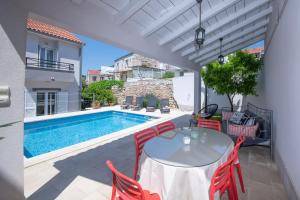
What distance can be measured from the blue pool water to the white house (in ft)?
8.87

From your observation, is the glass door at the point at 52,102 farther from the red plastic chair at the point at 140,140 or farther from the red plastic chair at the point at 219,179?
the red plastic chair at the point at 219,179

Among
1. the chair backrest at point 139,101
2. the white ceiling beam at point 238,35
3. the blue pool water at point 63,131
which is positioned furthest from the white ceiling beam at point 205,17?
the chair backrest at point 139,101

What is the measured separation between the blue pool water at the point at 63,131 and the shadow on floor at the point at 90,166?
230 cm

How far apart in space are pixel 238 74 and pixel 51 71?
38.2 ft

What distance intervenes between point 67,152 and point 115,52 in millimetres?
36985

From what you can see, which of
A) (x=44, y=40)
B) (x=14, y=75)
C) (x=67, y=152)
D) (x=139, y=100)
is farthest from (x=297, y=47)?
(x=44, y=40)

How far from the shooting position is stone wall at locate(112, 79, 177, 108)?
1451 cm

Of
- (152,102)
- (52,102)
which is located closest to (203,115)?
(152,102)

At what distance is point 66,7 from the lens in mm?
2818

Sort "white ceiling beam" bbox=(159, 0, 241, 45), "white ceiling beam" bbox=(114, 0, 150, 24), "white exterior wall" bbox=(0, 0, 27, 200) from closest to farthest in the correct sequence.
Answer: "white exterior wall" bbox=(0, 0, 27, 200) < "white ceiling beam" bbox=(114, 0, 150, 24) < "white ceiling beam" bbox=(159, 0, 241, 45)

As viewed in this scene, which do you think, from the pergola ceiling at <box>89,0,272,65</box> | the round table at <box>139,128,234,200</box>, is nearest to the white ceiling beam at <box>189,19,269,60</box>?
the pergola ceiling at <box>89,0,272,65</box>

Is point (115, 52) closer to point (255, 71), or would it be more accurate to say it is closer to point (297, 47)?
point (255, 71)

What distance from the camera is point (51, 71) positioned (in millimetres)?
11922

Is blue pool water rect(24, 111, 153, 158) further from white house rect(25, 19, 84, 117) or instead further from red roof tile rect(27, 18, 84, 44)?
red roof tile rect(27, 18, 84, 44)
